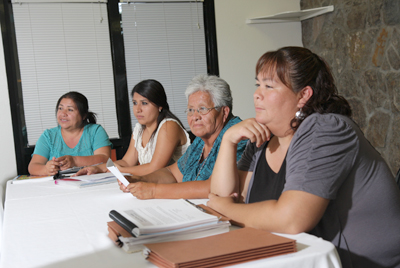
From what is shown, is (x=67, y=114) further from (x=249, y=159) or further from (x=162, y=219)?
(x=162, y=219)

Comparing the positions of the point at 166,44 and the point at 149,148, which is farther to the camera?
the point at 166,44

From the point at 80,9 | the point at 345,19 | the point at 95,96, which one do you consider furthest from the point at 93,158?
the point at 345,19

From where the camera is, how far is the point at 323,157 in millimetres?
1046

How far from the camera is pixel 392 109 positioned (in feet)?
9.84

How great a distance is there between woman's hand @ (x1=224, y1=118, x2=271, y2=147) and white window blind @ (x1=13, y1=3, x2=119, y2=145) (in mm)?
2733

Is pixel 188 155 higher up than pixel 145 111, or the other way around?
pixel 145 111

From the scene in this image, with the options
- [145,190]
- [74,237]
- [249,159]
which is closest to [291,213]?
[249,159]

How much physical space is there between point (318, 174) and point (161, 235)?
44 centimetres

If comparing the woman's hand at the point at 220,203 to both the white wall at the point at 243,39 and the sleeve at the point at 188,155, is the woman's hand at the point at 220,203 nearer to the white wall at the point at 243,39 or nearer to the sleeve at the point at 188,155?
the sleeve at the point at 188,155

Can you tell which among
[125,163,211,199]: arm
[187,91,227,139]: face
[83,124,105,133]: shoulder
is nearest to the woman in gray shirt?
[125,163,211,199]: arm

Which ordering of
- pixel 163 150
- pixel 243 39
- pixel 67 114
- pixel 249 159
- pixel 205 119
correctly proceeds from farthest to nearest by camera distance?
pixel 243 39 < pixel 67 114 < pixel 163 150 < pixel 205 119 < pixel 249 159

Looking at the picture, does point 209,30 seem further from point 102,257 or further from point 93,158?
point 102,257

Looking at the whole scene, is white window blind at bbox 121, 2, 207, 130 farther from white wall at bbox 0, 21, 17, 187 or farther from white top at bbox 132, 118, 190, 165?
white wall at bbox 0, 21, 17, 187

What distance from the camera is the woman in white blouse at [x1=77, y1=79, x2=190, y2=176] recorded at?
2.62 m
